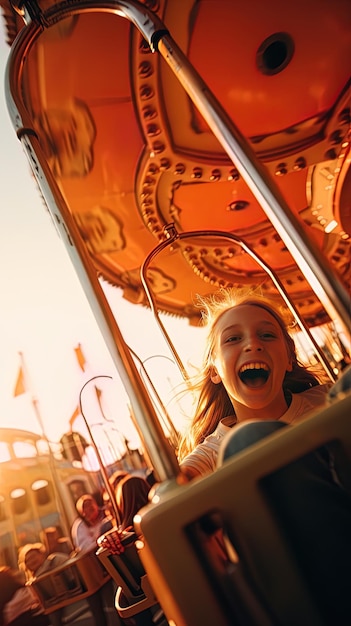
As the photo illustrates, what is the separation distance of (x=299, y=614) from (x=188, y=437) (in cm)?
104

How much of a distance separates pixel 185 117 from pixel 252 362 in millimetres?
1005

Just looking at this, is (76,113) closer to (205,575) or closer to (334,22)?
(334,22)

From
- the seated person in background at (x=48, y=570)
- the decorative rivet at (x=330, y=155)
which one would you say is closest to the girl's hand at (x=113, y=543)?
the seated person in background at (x=48, y=570)

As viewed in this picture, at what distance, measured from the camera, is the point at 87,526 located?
3.47 meters

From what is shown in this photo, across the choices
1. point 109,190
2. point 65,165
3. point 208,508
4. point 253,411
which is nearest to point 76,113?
point 65,165

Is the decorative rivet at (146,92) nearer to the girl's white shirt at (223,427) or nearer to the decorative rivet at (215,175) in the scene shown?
the decorative rivet at (215,175)

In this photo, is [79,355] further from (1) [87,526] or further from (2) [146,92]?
(2) [146,92]

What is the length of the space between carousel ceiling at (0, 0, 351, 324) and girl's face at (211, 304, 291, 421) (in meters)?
0.32

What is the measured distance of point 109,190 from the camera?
158cm

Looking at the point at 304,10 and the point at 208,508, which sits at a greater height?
the point at 304,10

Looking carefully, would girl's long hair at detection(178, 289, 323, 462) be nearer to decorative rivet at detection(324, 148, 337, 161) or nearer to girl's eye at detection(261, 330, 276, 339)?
girl's eye at detection(261, 330, 276, 339)

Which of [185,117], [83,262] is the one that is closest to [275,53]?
[185,117]

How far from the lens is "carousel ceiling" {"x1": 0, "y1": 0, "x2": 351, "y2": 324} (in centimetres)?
114

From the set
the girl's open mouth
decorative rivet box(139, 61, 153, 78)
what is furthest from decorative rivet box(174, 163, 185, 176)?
the girl's open mouth
